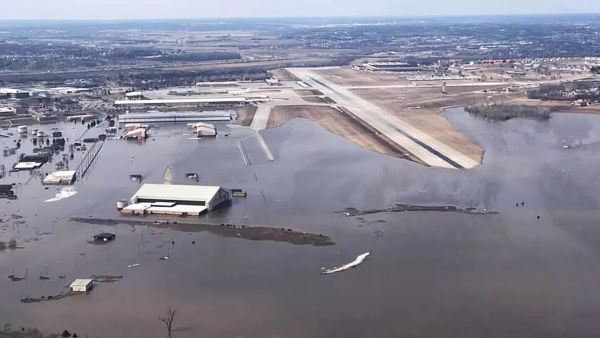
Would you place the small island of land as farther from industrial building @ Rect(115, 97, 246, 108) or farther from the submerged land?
industrial building @ Rect(115, 97, 246, 108)

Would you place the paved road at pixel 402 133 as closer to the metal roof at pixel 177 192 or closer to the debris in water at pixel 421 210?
the debris in water at pixel 421 210

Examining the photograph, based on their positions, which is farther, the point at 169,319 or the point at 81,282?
the point at 81,282

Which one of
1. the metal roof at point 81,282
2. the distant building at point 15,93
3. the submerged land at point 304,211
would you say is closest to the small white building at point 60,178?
the submerged land at point 304,211

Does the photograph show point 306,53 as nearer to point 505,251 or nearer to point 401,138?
point 401,138

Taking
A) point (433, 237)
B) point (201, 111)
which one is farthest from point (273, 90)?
point (433, 237)

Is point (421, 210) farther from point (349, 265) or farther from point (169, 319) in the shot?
point (169, 319)

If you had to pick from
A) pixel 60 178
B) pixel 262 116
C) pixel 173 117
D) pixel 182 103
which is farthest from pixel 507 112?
pixel 60 178

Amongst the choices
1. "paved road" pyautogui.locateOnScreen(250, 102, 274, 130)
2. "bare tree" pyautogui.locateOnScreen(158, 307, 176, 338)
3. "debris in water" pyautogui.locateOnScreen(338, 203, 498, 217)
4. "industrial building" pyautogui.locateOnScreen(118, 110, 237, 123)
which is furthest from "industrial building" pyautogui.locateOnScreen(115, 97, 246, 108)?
"bare tree" pyautogui.locateOnScreen(158, 307, 176, 338)
